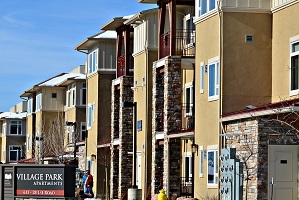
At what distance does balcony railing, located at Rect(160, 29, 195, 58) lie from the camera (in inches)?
1684

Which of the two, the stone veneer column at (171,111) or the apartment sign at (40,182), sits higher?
the stone veneer column at (171,111)

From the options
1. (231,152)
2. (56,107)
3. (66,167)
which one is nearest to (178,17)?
(66,167)

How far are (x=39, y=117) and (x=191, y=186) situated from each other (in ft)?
138

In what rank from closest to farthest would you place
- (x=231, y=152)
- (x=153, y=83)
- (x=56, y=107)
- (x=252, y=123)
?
(x=231, y=152), (x=252, y=123), (x=153, y=83), (x=56, y=107)

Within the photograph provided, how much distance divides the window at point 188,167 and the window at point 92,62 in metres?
17.1

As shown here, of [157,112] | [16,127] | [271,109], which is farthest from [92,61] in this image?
[16,127]

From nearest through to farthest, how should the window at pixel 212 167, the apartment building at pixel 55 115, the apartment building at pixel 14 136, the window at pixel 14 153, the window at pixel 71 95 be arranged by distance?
the window at pixel 212 167
the apartment building at pixel 55 115
the window at pixel 71 95
the window at pixel 14 153
the apartment building at pixel 14 136

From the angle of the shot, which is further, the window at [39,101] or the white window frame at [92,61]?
the window at [39,101]

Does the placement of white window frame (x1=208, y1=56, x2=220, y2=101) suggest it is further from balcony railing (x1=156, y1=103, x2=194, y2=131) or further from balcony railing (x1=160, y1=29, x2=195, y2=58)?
balcony railing (x1=160, y1=29, x2=195, y2=58)

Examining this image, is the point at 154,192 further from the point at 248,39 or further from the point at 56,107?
the point at 56,107

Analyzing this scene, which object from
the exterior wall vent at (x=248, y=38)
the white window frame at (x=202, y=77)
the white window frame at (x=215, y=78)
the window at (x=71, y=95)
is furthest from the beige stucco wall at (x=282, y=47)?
the window at (x=71, y=95)

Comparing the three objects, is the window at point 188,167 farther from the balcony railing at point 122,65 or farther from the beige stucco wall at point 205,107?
the balcony railing at point 122,65

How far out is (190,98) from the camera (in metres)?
43.3

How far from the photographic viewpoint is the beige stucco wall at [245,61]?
3406 cm
